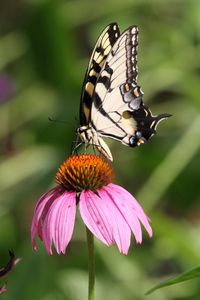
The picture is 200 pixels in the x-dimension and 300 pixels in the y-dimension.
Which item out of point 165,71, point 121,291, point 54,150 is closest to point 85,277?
point 121,291

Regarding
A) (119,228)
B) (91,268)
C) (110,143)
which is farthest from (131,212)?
(110,143)

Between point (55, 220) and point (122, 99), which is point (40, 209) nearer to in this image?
point (55, 220)

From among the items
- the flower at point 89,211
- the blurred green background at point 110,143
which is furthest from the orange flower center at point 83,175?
the blurred green background at point 110,143

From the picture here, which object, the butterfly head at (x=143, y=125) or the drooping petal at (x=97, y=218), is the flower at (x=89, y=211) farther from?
the butterfly head at (x=143, y=125)

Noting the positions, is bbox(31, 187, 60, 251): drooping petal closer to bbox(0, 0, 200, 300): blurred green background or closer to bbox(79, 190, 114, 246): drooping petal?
bbox(79, 190, 114, 246): drooping petal

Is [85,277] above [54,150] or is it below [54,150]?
below

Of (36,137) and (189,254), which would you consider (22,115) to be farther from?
(189,254)

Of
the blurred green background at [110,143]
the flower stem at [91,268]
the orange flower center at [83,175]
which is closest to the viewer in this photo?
the flower stem at [91,268]
